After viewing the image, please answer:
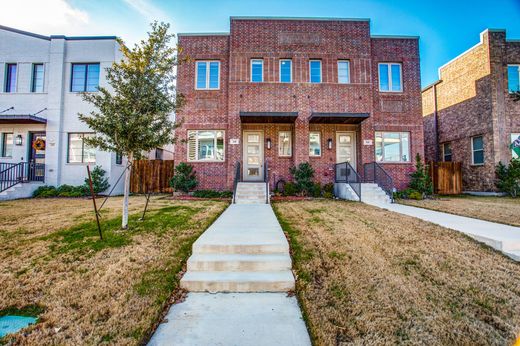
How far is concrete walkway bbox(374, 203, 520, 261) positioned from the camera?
4.18 m

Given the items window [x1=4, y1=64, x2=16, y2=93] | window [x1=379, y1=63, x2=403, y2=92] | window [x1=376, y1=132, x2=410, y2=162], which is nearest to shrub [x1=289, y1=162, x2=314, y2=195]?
window [x1=376, y1=132, x2=410, y2=162]

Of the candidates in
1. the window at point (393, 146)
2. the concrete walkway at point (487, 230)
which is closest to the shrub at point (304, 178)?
the window at point (393, 146)

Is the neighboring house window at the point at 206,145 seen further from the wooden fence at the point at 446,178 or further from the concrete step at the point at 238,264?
the wooden fence at the point at 446,178

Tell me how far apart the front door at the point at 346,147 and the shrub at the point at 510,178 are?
7.36 m

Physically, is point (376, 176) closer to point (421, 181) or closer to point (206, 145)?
point (421, 181)

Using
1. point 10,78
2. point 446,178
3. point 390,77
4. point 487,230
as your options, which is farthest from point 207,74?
point 446,178

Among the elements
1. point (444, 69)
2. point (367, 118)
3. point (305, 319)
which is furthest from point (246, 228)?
point (444, 69)

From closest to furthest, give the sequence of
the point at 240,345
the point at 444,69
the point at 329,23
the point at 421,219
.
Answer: the point at 240,345
the point at 421,219
the point at 329,23
the point at 444,69

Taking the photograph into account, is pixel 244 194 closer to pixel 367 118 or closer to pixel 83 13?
pixel 367 118

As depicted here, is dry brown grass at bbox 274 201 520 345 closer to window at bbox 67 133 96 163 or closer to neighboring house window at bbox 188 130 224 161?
neighboring house window at bbox 188 130 224 161

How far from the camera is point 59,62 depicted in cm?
1266

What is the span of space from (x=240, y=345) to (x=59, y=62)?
1675 cm

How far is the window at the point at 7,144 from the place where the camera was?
41.7 feet

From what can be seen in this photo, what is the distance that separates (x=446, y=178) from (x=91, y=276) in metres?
16.5
